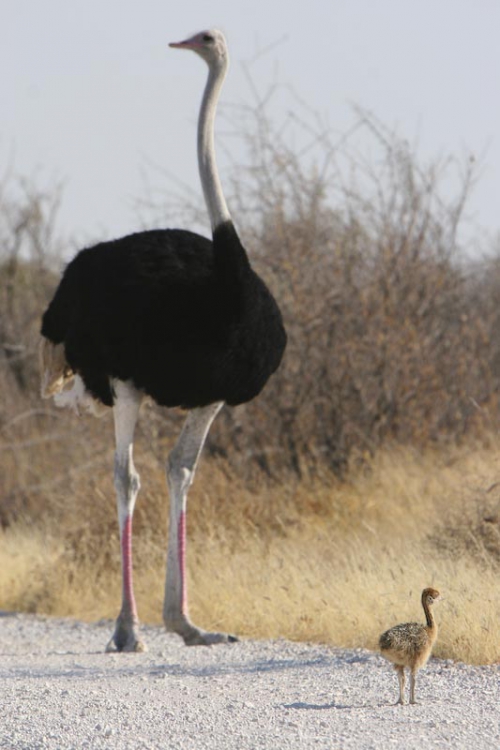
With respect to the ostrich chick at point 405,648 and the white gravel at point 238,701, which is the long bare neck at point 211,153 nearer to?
the white gravel at point 238,701

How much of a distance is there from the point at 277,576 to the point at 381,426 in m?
3.74

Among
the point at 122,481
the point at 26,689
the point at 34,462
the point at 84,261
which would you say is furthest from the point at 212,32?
the point at 34,462

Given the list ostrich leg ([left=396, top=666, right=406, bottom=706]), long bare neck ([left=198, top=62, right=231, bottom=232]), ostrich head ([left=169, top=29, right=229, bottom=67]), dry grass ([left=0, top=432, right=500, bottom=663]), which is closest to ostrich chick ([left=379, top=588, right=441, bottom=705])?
ostrich leg ([left=396, top=666, right=406, bottom=706])

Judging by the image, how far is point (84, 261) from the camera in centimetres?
809

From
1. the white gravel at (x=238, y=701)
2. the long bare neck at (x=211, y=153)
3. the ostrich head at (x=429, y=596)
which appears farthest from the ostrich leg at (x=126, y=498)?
the ostrich head at (x=429, y=596)

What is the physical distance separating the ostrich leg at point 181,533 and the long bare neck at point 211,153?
3.25ft

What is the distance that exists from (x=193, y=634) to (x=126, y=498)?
2.45 feet

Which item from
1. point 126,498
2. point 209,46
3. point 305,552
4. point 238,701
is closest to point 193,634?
point 126,498

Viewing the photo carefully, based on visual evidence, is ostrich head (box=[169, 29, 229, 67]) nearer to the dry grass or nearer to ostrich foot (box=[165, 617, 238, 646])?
the dry grass

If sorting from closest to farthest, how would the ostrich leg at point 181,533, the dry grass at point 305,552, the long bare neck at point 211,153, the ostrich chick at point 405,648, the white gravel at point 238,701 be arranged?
the white gravel at point 238,701
the ostrich chick at point 405,648
the dry grass at point 305,552
the long bare neck at point 211,153
the ostrich leg at point 181,533

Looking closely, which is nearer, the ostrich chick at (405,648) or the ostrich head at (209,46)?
the ostrich chick at (405,648)

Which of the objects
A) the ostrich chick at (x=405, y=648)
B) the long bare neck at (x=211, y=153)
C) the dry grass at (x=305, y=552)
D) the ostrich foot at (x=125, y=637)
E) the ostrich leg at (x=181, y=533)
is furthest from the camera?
the ostrich leg at (x=181, y=533)

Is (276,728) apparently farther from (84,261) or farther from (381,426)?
(381,426)

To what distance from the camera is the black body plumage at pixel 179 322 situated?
7293 mm
